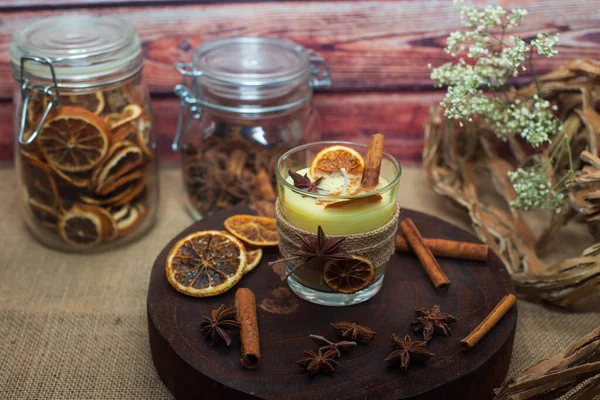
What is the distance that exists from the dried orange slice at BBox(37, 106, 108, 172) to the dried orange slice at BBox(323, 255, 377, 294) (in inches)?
24.8

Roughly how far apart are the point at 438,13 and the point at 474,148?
379mm

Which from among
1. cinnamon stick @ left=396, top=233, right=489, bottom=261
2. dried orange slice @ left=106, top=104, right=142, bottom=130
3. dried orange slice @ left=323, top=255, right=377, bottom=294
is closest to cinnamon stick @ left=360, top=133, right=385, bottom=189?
dried orange slice @ left=323, top=255, right=377, bottom=294

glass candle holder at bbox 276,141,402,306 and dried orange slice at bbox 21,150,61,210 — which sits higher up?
glass candle holder at bbox 276,141,402,306

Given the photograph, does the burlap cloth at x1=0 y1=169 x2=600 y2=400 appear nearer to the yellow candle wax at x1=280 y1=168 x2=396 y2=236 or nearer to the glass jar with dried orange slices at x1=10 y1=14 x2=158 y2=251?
the glass jar with dried orange slices at x1=10 y1=14 x2=158 y2=251

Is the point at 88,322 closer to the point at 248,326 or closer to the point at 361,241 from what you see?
the point at 248,326

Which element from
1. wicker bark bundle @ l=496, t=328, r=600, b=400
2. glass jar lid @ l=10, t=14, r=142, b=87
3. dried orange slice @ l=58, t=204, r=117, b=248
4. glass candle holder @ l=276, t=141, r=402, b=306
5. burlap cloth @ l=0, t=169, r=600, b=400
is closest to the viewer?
wicker bark bundle @ l=496, t=328, r=600, b=400

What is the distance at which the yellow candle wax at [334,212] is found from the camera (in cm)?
114

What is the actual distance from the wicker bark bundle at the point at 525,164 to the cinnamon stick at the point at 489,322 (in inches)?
8.0

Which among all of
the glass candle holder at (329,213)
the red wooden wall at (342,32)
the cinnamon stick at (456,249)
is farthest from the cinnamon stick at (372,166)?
the red wooden wall at (342,32)

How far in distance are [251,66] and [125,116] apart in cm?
32

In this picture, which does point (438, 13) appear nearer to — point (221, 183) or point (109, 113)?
point (221, 183)

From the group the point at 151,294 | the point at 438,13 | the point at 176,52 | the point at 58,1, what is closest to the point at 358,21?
the point at 438,13

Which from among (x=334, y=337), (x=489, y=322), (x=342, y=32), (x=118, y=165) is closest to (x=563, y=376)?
(x=489, y=322)

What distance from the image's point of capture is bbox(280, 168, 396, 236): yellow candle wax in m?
1.14
